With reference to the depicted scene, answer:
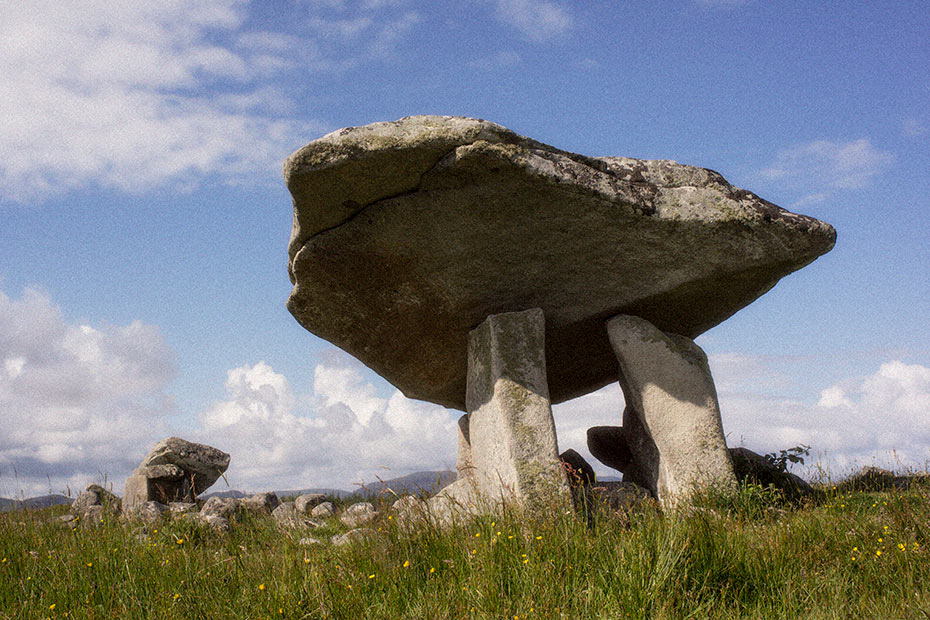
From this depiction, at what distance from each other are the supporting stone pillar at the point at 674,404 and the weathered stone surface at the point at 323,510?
4.45m

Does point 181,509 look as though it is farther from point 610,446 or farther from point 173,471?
point 610,446

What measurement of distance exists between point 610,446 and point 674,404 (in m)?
2.81

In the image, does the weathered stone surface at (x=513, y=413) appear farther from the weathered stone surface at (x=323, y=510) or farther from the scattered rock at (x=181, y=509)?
the scattered rock at (x=181, y=509)

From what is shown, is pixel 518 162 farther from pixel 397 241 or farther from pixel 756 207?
pixel 756 207

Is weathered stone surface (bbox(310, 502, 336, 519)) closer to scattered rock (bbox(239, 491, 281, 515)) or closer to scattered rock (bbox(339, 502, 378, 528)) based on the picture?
scattered rock (bbox(239, 491, 281, 515))

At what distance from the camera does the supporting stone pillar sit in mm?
7504

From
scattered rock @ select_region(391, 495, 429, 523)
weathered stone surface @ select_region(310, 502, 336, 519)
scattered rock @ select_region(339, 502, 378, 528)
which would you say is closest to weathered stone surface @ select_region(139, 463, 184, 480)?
weathered stone surface @ select_region(310, 502, 336, 519)

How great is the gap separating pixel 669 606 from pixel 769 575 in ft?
3.15

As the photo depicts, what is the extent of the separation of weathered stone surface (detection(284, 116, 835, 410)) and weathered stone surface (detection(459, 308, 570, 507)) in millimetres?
468

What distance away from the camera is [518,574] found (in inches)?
168

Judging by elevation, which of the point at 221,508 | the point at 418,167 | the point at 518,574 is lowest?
the point at 518,574

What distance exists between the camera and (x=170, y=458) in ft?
36.9

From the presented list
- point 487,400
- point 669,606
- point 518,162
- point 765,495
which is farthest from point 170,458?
point 669,606

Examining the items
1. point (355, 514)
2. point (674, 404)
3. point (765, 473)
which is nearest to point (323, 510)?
point (355, 514)
